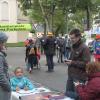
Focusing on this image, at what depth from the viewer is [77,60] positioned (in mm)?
8766

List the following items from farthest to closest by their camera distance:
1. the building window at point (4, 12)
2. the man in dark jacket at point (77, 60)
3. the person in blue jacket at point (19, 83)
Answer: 1. the building window at point (4, 12)
2. the person in blue jacket at point (19, 83)
3. the man in dark jacket at point (77, 60)

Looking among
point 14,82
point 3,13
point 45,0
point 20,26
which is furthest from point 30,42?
point 3,13

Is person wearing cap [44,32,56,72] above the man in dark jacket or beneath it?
beneath

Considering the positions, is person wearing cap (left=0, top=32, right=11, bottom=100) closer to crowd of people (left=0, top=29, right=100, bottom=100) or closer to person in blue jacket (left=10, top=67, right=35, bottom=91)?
crowd of people (left=0, top=29, right=100, bottom=100)

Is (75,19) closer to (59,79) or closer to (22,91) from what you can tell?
(59,79)

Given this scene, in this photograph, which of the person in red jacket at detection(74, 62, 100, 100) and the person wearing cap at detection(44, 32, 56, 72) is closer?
the person in red jacket at detection(74, 62, 100, 100)

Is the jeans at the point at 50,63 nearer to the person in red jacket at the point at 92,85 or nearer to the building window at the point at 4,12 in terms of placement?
the person in red jacket at the point at 92,85

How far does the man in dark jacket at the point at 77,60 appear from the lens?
862 centimetres

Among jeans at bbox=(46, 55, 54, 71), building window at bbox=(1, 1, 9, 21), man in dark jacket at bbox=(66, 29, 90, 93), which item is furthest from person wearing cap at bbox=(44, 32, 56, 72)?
building window at bbox=(1, 1, 9, 21)

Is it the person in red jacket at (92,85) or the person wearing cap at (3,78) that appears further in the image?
the person wearing cap at (3,78)

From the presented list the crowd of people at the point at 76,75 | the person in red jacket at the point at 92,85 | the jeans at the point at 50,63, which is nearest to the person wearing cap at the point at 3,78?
the crowd of people at the point at 76,75

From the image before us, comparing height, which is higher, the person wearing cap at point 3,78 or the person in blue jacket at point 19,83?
the person wearing cap at point 3,78

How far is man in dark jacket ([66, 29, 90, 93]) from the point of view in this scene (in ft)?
28.3

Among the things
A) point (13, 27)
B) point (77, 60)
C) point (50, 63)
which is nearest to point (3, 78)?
point (77, 60)
